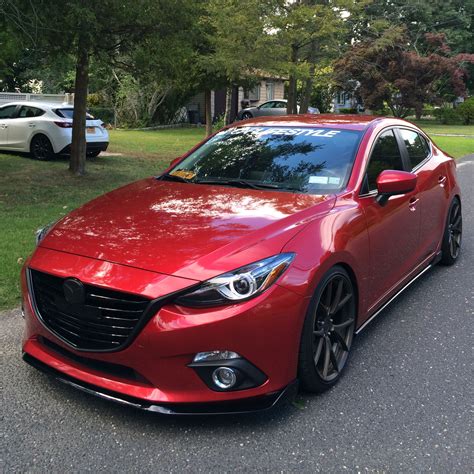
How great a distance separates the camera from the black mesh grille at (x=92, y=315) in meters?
2.71

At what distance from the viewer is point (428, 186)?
4.88m

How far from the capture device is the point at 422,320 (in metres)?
4.39

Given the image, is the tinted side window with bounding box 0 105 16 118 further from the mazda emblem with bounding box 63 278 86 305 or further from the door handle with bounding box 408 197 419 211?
the mazda emblem with bounding box 63 278 86 305

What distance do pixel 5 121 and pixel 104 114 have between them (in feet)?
46.8

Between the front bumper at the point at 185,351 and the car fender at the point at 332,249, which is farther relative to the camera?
the car fender at the point at 332,249

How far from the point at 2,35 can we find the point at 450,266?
8.37 m

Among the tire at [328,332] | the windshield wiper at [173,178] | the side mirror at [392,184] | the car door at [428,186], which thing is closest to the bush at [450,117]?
the car door at [428,186]

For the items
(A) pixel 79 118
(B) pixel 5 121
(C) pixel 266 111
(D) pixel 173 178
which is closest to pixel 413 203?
(D) pixel 173 178

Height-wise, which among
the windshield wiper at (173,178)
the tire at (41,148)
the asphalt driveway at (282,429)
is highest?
the windshield wiper at (173,178)

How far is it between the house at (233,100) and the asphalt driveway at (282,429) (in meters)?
24.2

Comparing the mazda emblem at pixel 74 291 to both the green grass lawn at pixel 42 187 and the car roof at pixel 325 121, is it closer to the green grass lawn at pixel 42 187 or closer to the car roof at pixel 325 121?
the green grass lawn at pixel 42 187

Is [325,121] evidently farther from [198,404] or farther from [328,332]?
[198,404]

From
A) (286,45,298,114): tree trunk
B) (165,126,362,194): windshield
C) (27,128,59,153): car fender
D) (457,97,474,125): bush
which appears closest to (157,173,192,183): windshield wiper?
(165,126,362,194): windshield

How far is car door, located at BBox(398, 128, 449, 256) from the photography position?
4770 mm
